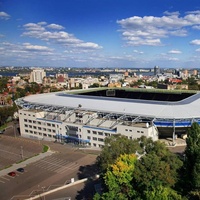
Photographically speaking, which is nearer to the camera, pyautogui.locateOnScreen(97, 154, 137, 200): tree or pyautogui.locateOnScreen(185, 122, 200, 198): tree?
pyautogui.locateOnScreen(185, 122, 200, 198): tree

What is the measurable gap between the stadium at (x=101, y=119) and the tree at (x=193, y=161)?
1778 centimetres

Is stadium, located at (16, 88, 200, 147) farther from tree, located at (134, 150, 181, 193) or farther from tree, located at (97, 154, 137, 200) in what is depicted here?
tree, located at (97, 154, 137, 200)

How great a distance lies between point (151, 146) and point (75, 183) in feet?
41.8

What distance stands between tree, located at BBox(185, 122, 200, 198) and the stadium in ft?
58.3

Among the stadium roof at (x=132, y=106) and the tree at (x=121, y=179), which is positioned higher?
the stadium roof at (x=132, y=106)

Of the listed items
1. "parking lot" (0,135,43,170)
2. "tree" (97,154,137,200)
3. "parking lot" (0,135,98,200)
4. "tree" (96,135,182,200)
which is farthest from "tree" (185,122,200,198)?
"parking lot" (0,135,43,170)

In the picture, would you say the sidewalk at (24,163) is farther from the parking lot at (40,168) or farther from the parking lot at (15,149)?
the parking lot at (15,149)

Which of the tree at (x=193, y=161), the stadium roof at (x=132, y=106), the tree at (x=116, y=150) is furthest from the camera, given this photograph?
the stadium roof at (x=132, y=106)

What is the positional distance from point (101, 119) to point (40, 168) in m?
17.7

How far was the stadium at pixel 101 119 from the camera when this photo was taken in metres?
50.8

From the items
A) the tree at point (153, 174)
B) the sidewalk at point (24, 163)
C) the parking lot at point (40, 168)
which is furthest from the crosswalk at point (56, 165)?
the tree at point (153, 174)

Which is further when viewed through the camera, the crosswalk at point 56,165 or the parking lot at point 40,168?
the crosswalk at point 56,165

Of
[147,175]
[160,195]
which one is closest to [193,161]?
[147,175]

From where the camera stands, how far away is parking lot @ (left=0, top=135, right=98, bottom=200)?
122 ft
